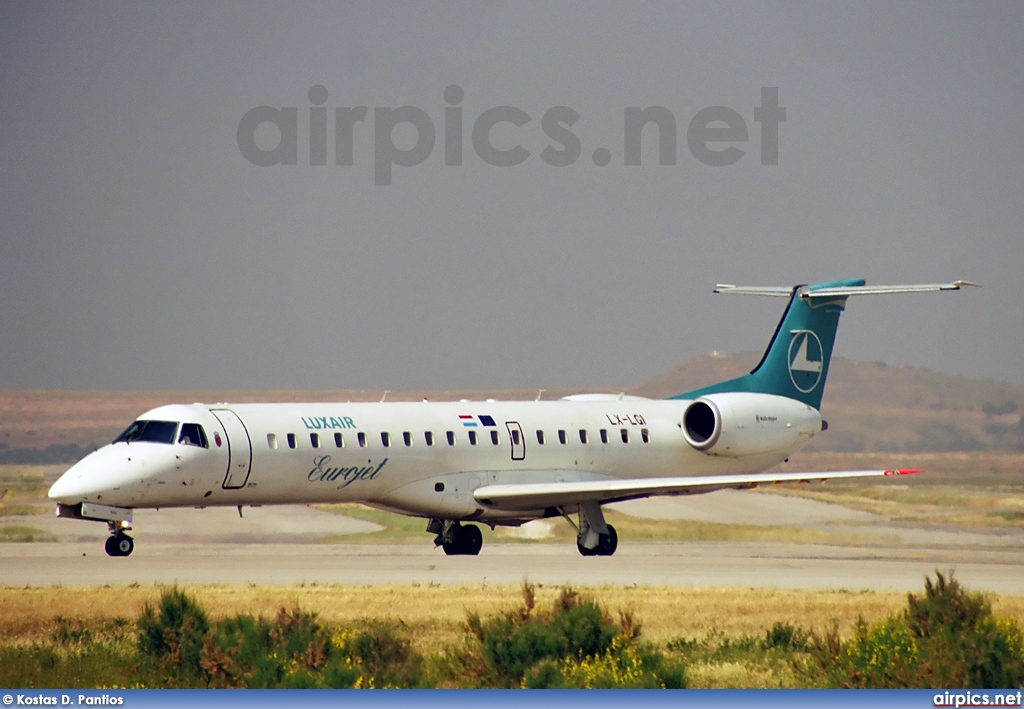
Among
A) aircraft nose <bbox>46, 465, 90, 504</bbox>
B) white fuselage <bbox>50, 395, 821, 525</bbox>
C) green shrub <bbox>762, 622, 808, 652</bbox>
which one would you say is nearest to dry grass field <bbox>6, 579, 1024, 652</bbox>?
green shrub <bbox>762, 622, 808, 652</bbox>

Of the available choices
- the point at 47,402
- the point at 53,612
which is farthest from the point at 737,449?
the point at 47,402

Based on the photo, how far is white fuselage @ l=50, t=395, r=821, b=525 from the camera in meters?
28.1

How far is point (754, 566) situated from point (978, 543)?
9128 millimetres

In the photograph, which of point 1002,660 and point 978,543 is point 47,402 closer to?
point 978,543

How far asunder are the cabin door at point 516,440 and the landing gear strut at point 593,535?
5.04 feet

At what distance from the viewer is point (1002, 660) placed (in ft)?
54.4

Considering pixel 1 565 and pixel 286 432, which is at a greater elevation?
pixel 286 432

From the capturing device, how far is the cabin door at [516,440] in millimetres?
32500

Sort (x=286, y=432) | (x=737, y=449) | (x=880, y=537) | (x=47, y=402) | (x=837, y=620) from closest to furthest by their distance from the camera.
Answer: (x=837, y=620)
(x=286, y=432)
(x=737, y=449)
(x=880, y=537)
(x=47, y=402)

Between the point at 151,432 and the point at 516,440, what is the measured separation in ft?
24.9

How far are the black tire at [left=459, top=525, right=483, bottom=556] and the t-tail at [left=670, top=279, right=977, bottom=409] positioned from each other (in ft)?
21.7

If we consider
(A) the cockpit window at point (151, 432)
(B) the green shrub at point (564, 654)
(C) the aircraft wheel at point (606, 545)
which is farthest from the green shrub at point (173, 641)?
(C) the aircraft wheel at point (606, 545)

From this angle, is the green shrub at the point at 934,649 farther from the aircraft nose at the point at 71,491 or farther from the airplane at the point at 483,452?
the aircraft nose at the point at 71,491

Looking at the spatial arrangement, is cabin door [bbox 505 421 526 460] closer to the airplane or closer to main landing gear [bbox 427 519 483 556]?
the airplane
